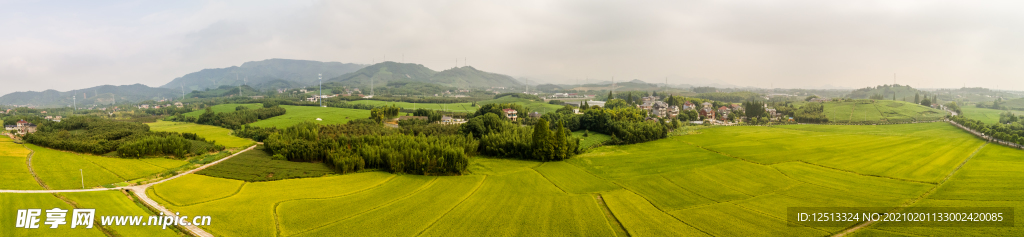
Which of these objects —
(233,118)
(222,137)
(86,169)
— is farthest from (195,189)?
(233,118)

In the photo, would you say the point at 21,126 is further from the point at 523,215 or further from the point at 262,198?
the point at 523,215

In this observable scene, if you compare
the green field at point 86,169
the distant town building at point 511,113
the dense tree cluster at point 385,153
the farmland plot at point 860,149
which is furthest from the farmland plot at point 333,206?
the distant town building at point 511,113

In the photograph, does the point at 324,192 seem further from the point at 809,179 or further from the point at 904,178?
the point at 904,178

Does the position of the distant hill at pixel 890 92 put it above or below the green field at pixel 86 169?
above

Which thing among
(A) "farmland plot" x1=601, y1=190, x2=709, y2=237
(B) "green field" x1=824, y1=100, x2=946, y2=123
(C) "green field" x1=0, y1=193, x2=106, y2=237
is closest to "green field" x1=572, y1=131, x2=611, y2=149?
(A) "farmland plot" x1=601, y1=190, x2=709, y2=237

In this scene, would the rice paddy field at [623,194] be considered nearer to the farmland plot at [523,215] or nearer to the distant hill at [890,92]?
the farmland plot at [523,215]

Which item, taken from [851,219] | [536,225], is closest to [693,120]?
[851,219]
